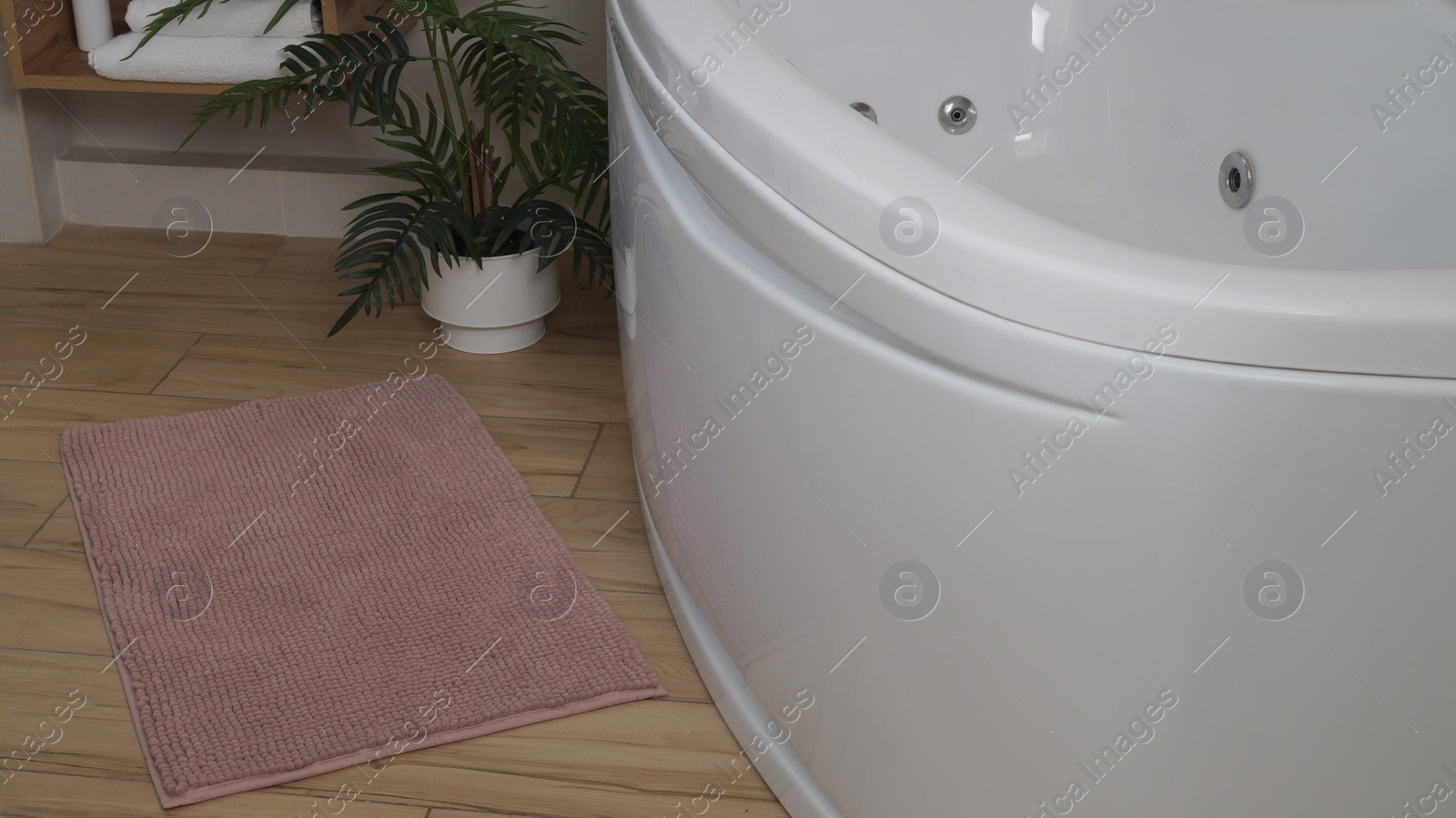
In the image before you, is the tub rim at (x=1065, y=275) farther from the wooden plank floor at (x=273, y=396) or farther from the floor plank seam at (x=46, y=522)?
the floor plank seam at (x=46, y=522)

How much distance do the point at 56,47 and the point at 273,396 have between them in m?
0.66

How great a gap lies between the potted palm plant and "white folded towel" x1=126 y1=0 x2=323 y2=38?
0.03 metres

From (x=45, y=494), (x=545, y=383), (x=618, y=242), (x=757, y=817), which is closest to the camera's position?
(x=757, y=817)

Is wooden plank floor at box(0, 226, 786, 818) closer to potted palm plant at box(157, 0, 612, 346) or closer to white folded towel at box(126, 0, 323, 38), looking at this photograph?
potted palm plant at box(157, 0, 612, 346)

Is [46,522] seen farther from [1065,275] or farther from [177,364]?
[1065,275]

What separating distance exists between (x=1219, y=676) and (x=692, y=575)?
593 millimetres

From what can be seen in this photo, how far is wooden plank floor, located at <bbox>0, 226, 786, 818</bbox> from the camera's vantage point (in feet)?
3.90

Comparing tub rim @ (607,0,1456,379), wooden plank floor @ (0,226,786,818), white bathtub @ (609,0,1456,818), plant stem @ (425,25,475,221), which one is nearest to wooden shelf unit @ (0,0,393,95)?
plant stem @ (425,25,475,221)

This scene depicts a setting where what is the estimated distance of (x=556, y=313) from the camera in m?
2.04

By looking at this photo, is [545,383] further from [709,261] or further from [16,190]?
[16,190]

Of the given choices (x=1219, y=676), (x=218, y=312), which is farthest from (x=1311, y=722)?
(x=218, y=312)

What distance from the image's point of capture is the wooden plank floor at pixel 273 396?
1.19m

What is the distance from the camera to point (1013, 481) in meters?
0.79

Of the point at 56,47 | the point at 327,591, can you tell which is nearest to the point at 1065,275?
the point at 327,591
